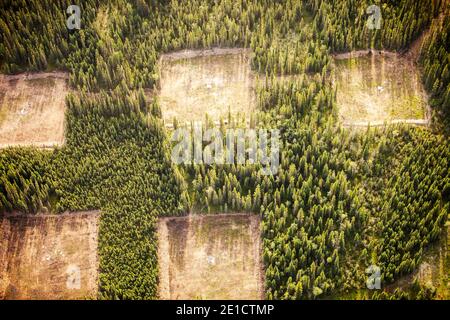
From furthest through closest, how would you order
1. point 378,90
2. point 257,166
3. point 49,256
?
point 378,90, point 257,166, point 49,256

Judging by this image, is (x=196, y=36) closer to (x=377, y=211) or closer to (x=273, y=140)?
(x=273, y=140)

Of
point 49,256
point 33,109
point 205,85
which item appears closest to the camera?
point 49,256

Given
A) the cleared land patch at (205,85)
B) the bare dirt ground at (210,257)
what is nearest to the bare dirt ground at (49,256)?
the bare dirt ground at (210,257)

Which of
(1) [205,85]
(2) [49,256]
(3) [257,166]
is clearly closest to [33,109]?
(2) [49,256]

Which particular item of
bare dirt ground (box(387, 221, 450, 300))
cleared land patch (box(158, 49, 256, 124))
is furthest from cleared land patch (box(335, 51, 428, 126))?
bare dirt ground (box(387, 221, 450, 300))

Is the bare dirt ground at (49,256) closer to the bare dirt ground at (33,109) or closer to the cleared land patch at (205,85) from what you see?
the bare dirt ground at (33,109)

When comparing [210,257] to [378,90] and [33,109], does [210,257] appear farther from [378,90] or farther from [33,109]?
[33,109]
